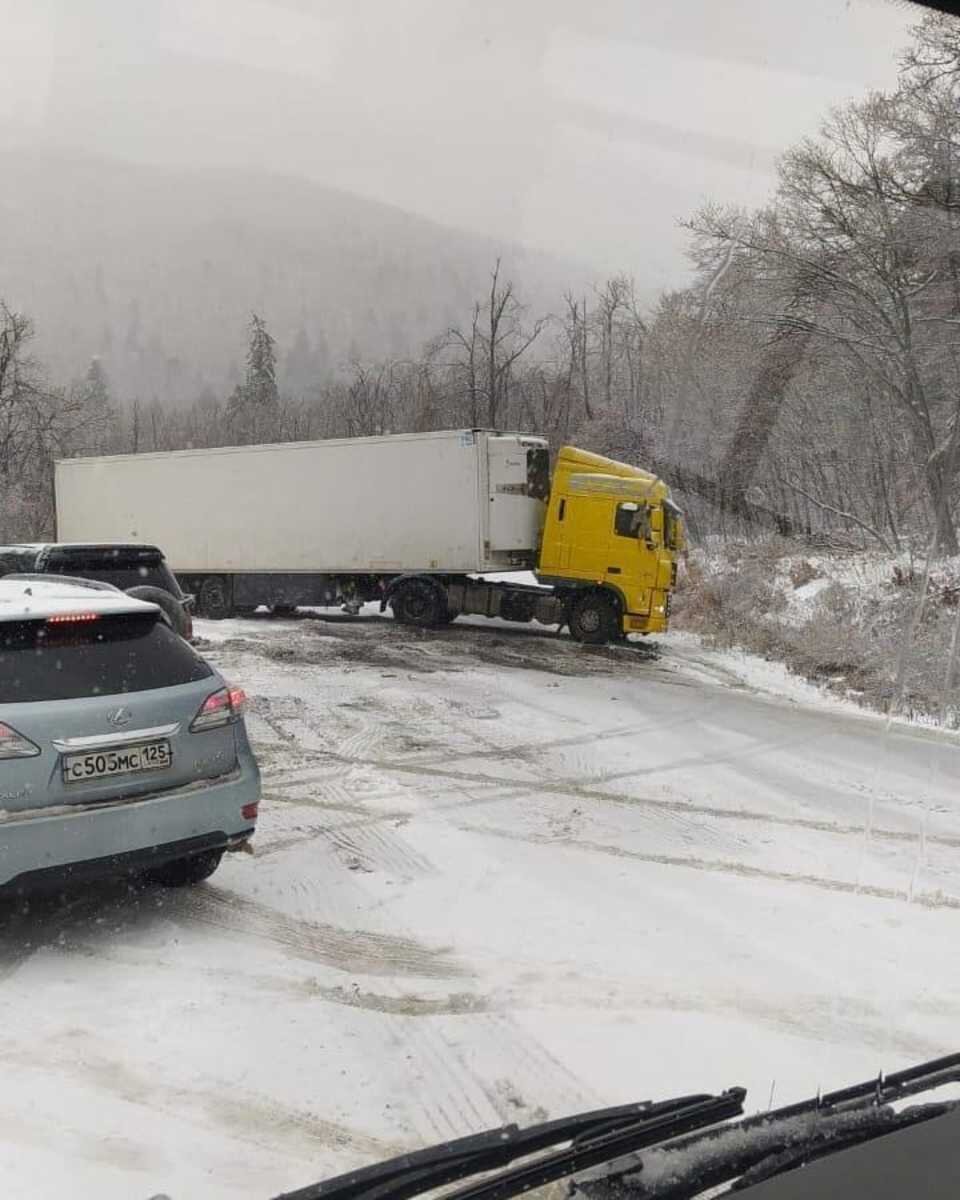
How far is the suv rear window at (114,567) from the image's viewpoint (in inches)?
344

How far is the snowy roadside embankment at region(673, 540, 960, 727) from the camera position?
387 inches

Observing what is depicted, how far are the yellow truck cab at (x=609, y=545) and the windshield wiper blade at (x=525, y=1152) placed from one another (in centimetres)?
1368

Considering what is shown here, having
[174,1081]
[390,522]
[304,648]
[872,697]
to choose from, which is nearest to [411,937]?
[174,1081]

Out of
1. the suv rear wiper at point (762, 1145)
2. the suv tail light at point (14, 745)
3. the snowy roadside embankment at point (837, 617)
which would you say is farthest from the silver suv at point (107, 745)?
the snowy roadside embankment at point (837, 617)

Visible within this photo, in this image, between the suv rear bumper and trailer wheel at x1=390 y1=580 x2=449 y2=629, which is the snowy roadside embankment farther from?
the suv rear bumper

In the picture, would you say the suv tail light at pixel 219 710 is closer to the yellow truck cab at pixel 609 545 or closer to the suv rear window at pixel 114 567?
the suv rear window at pixel 114 567

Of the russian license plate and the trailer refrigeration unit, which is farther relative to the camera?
the trailer refrigeration unit

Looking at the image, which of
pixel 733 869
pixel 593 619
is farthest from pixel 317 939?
pixel 593 619

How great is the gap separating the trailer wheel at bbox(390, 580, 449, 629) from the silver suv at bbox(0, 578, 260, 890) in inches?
491

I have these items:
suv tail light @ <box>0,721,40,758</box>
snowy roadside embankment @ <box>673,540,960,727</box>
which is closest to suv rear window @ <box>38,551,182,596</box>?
suv tail light @ <box>0,721,40,758</box>

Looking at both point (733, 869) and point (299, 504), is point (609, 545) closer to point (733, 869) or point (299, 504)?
point (299, 504)

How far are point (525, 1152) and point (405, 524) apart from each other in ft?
52.3

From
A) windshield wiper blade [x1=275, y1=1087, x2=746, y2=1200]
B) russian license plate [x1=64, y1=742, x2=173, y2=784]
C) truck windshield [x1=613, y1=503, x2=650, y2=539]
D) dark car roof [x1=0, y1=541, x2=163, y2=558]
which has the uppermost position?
truck windshield [x1=613, y1=503, x2=650, y2=539]

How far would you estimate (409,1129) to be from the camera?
2484 mm
